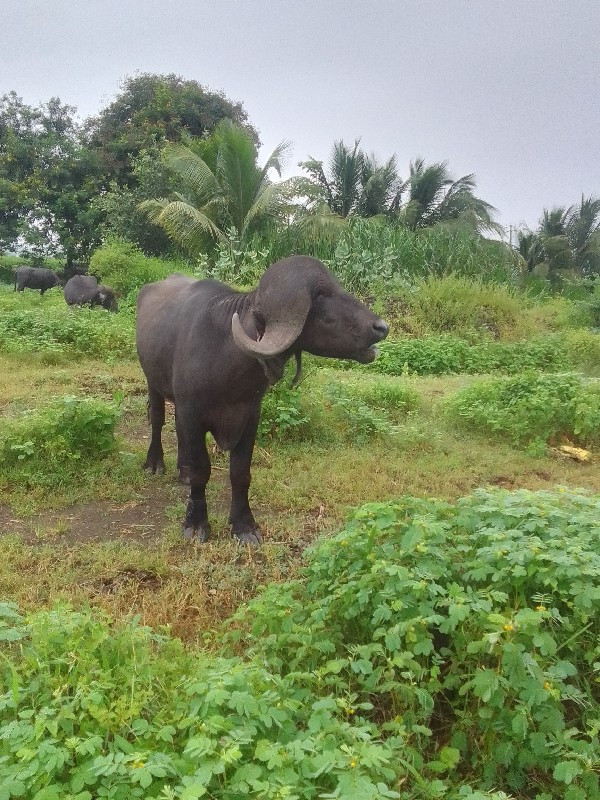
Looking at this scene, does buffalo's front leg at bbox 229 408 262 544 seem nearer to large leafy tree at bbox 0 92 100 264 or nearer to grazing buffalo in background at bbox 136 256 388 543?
grazing buffalo in background at bbox 136 256 388 543

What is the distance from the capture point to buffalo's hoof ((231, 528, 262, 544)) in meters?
3.56

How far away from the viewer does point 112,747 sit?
5.13 ft

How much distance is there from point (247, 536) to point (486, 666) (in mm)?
1856

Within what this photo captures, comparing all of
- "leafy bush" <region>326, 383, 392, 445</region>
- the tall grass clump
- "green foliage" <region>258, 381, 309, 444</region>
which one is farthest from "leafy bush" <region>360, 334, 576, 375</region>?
"green foliage" <region>258, 381, 309, 444</region>

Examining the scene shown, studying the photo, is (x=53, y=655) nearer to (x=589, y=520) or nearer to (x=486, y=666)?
(x=486, y=666)

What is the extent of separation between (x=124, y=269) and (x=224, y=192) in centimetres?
311

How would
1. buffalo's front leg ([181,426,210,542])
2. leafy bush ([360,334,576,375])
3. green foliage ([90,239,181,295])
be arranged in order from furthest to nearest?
green foliage ([90,239,181,295]) → leafy bush ([360,334,576,375]) → buffalo's front leg ([181,426,210,542])

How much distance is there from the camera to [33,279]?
16766mm

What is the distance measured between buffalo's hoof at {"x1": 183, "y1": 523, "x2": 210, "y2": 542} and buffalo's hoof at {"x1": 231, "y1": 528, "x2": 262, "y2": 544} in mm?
149

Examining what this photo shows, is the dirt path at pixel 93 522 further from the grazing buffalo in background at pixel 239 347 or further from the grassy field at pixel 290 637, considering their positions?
the grazing buffalo in background at pixel 239 347

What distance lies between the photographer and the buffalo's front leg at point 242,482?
368 centimetres

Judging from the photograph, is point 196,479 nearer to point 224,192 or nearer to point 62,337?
point 62,337

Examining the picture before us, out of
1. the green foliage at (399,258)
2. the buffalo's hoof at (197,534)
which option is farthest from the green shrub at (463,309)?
the buffalo's hoof at (197,534)

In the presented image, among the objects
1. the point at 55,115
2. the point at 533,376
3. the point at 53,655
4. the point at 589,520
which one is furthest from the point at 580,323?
the point at 55,115
